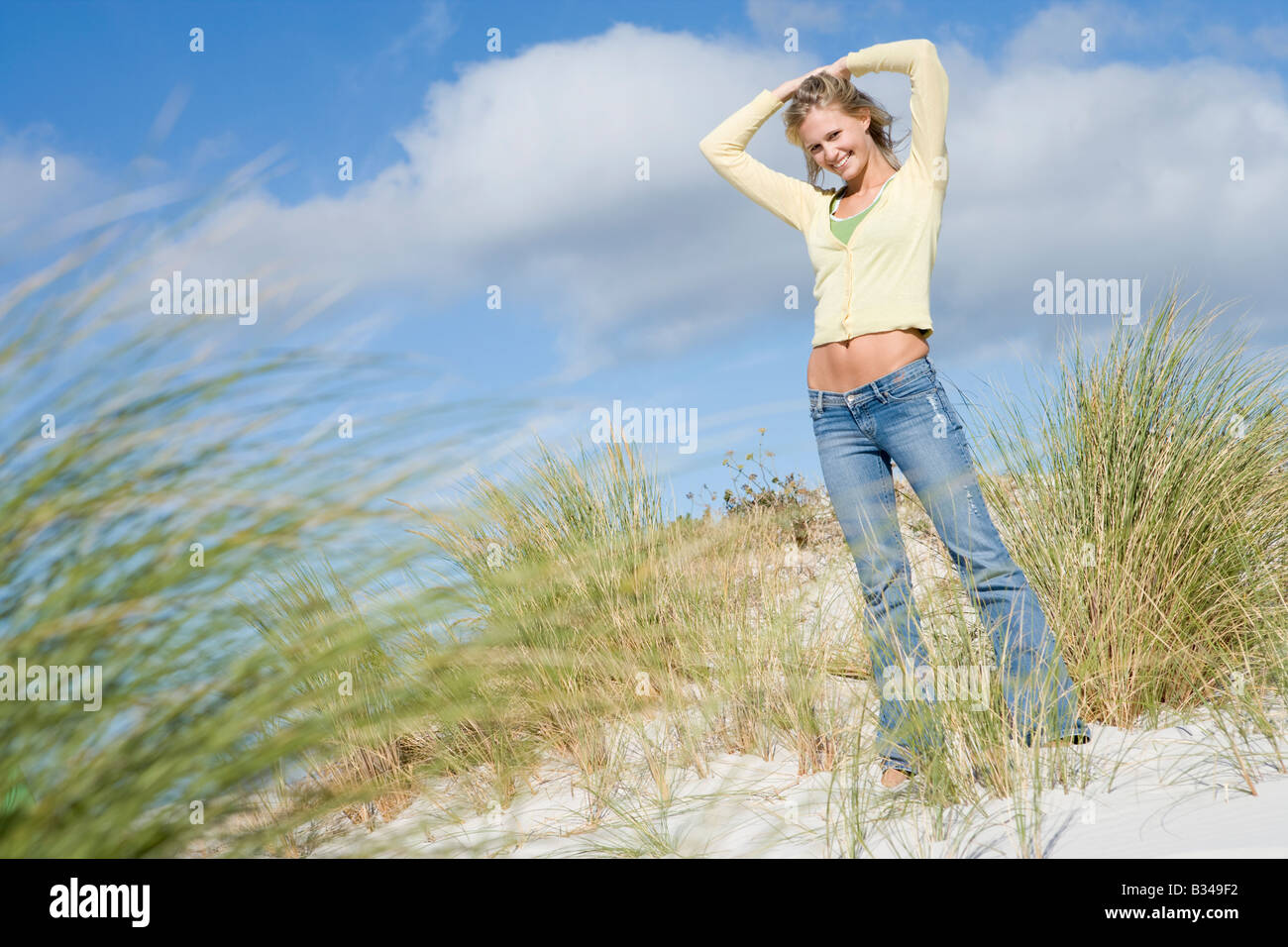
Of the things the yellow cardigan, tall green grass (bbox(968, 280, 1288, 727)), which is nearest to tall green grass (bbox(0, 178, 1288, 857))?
tall green grass (bbox(968, 280, 1288, 727))

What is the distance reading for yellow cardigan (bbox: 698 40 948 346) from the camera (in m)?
2.75

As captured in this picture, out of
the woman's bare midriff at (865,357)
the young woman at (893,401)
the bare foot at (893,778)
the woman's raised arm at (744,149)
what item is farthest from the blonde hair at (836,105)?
the bare foot at (893,778)

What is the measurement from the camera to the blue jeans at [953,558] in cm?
259

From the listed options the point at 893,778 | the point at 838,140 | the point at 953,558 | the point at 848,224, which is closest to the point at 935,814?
the point at 893,778

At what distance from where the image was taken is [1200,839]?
1953mm

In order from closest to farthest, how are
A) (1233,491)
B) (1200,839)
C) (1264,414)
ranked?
(1200,839)
(1233,491)
(1264,414)

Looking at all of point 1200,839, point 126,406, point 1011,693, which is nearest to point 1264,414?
point 1011,693

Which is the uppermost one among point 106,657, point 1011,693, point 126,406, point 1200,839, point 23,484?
point 126,406

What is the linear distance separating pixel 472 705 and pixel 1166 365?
3368 mm

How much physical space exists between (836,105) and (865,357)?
88cm

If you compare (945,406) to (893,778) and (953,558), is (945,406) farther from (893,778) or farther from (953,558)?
(893,778)

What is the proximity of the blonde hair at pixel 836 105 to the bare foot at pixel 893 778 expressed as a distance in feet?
6.51
